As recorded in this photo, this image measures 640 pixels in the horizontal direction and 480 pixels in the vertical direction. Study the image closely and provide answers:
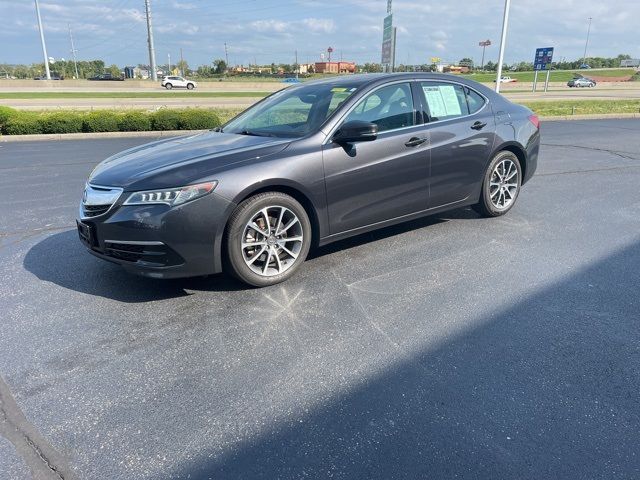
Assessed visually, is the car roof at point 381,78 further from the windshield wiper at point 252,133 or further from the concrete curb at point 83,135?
the concrete curb at point 83,135

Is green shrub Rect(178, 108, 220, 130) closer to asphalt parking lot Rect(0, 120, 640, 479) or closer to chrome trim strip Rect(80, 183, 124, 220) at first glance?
asphalt parking lot Rect(0, 120, 640, 479)

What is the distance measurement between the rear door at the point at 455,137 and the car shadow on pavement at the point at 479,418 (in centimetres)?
191

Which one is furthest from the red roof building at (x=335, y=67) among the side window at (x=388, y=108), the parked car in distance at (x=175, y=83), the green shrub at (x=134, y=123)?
the side window at (x=388, y=108)

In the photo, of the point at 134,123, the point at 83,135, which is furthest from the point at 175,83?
the point at 83,135

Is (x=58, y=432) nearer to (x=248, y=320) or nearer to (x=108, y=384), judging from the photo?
(x=108, y=384)

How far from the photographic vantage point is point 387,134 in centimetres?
434

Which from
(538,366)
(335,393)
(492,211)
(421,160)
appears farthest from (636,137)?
(335,393)

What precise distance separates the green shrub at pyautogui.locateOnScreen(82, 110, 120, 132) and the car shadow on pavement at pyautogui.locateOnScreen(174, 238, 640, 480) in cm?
1394

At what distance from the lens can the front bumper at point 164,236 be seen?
11.1 ft

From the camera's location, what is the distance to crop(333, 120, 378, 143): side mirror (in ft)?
12.7

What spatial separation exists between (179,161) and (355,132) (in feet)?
4.63

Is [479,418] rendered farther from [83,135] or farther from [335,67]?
[335,67]

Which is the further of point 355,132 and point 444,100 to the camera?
point 444,100

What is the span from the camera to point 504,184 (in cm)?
557
